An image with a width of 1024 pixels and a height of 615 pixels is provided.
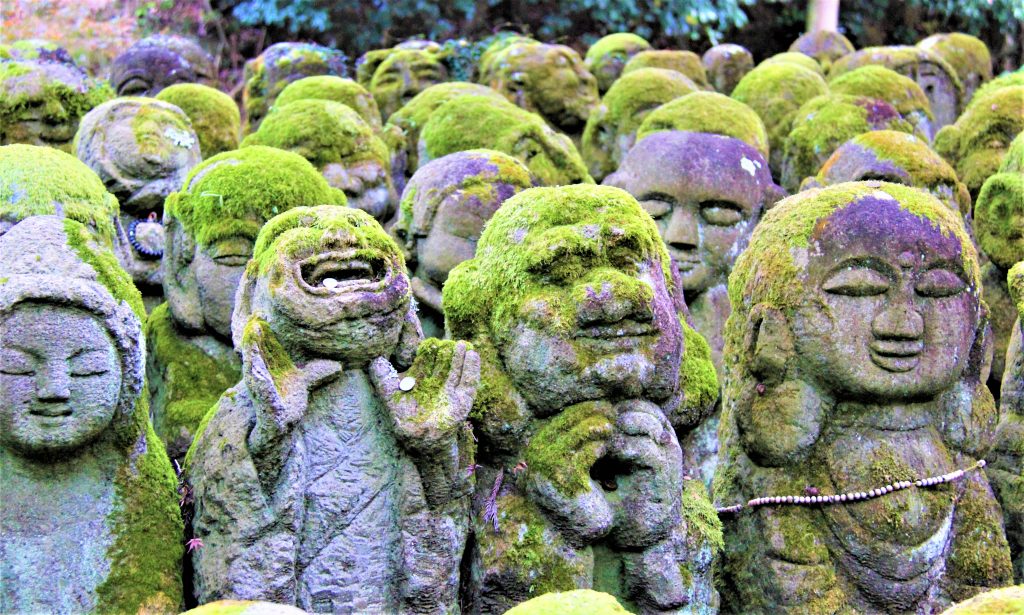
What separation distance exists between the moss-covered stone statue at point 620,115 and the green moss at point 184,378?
6510 mm

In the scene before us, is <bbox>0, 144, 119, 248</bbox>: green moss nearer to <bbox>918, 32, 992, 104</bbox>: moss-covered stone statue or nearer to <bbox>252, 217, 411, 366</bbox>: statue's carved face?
<bbox>252, 217, 411, 366</bbox>: statue's carved face

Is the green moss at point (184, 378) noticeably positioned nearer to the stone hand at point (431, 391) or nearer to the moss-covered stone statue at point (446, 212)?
the moss-covered stone statue at point (446, 212)

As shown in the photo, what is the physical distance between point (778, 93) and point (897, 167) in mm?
4708

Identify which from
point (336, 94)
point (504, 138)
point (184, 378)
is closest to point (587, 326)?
point (184, 378)

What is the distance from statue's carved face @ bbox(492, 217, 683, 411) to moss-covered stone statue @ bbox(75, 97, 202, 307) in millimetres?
3971

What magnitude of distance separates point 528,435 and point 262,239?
1.41m

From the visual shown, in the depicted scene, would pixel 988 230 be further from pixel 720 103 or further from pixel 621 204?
pixel 621 204

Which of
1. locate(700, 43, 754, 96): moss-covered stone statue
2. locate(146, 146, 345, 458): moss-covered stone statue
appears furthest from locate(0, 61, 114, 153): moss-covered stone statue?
locate(700, 43, 754, 96): moss-covered stone statue

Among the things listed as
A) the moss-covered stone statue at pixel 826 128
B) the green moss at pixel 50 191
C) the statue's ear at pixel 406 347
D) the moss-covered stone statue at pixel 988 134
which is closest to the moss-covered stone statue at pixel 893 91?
the moss-covered stone statue at pixel 826 128

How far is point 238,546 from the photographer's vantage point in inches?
169

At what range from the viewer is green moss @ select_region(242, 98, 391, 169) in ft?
29.4

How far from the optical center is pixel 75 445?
424 cm

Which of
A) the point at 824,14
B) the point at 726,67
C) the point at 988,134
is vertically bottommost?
the point at 824,14

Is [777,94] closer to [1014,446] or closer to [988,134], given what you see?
[988,134]
